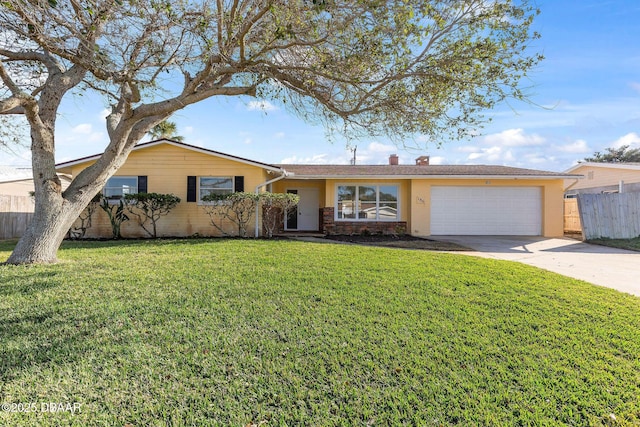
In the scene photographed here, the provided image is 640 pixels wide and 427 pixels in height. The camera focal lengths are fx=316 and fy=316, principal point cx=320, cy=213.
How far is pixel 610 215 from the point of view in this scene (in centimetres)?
1207

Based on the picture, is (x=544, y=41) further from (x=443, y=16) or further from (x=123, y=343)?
(x=123, y=343)

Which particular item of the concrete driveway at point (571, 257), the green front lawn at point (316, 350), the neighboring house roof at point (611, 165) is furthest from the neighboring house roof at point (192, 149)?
the neighboring house roof at point (611, 165)

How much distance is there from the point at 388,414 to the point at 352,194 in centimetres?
1199

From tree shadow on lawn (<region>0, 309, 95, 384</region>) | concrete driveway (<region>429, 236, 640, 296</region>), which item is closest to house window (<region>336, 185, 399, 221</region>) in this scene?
concrete driveway (<region>429, 236, 640, 296</region>)

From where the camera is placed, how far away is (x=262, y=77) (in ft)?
23.0

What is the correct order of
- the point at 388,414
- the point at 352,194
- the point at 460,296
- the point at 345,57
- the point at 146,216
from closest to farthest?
1. the point at 388,414
2. the point at 460,296
3. the point at 345,57
4. the point at 146,216
5. the point at 352,194

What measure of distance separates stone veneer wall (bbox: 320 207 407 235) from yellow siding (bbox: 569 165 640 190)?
1203 cm

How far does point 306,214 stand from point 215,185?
16.6 feet

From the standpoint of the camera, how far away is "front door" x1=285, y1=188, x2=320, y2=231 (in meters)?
15.9

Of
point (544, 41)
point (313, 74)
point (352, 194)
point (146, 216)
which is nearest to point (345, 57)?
point (313, 74)

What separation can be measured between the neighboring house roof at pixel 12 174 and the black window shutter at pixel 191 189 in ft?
35.1

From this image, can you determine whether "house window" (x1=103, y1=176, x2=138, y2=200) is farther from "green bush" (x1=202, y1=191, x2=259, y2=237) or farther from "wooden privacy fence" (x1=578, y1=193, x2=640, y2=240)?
"wooden privacy fence" (x1=578, y1=193, x2=640, y2=240)

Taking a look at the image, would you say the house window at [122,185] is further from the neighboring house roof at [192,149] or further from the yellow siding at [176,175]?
the neighboring house roof at [192,149]

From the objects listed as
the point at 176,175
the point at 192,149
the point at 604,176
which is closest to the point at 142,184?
the point at 176,175
